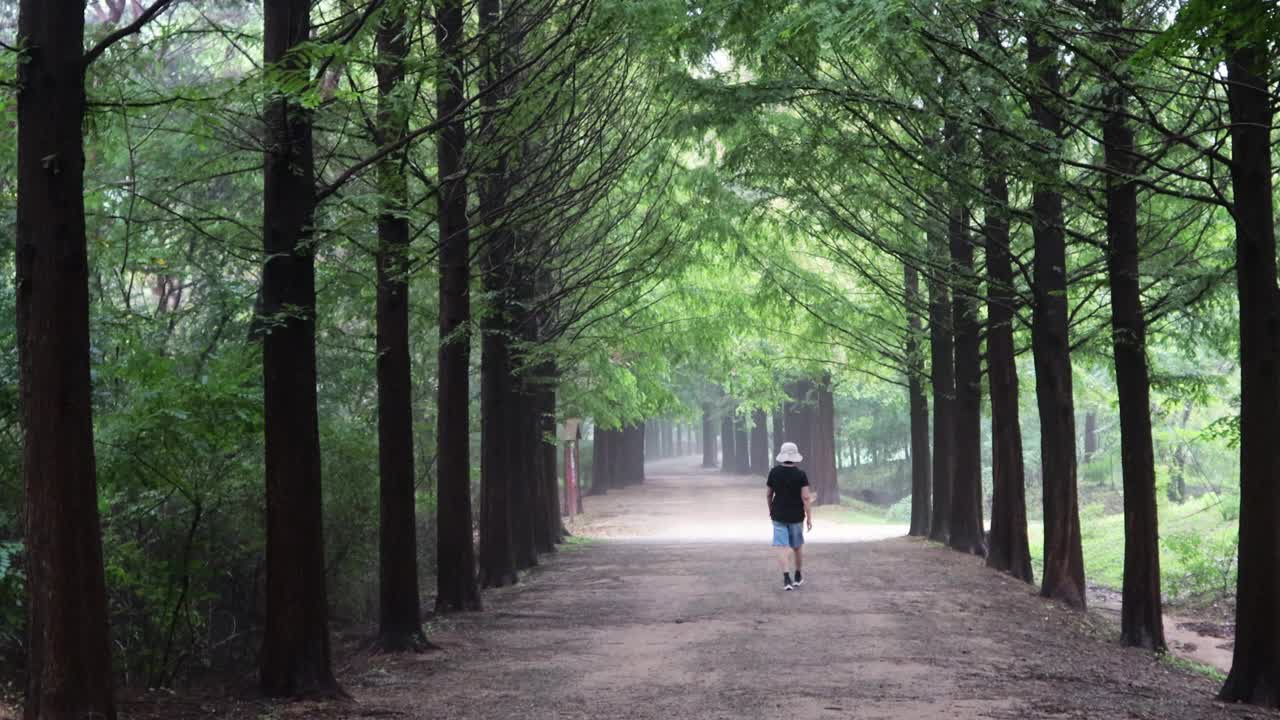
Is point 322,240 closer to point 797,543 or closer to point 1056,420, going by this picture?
point 797,543

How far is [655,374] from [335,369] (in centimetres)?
1403

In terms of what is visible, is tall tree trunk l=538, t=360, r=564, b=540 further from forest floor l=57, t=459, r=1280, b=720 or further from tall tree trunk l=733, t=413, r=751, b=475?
tall tree trunk l=733, t=413, r=751, b=475

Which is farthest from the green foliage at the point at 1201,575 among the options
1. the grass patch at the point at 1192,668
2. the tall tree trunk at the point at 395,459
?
the tall tree trunk at the point at 395,459

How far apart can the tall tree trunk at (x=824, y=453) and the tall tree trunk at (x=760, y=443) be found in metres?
12.2

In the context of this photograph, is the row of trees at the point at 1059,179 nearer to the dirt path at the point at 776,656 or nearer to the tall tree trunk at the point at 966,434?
the tall tree trunk at the point at 966,434

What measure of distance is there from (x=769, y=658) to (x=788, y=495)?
5.11 meters

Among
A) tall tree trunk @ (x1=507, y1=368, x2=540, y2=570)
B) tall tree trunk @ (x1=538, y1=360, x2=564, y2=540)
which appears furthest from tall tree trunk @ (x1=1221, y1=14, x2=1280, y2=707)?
tall tree trunk @ (x1=538, y1=360, x2=564, y2=540)

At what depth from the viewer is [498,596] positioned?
1709 centimetres

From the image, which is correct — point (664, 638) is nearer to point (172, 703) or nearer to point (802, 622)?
point (802, 622)

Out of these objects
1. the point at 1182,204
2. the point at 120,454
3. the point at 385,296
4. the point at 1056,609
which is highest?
the point at 1182,204

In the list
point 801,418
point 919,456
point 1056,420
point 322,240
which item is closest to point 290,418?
point 322,240

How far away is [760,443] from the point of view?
→ 60.7 m

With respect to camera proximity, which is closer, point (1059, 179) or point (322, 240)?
point (322, 240)

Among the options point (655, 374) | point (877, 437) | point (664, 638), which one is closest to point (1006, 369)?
point (664, 638)
